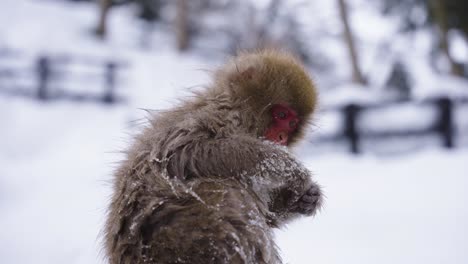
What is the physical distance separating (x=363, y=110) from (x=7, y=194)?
5.26m

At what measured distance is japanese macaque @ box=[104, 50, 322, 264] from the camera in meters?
1.90

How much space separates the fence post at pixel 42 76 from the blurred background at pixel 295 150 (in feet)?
0.11

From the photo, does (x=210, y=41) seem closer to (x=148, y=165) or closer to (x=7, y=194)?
(x=7, y=194)

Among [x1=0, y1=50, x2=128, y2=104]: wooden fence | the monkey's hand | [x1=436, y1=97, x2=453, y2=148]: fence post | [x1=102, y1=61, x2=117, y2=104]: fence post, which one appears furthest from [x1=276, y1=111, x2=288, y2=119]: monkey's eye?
[x1=102, y1=61, x2=117, y2=104]: fence post

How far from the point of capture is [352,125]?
8914 millimetres

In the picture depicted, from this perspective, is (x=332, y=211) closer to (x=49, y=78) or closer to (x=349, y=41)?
(x=49, y=78)

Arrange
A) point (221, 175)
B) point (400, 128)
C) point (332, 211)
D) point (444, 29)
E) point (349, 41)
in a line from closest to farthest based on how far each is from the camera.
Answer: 1. point (221, 175)
2. point (332, 211)
3. point (400, 128)
4. point (444, 29)
5. point (349, 41)

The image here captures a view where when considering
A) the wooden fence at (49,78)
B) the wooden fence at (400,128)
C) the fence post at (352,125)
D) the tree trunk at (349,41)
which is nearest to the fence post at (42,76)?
the wooden fence at (49,78)

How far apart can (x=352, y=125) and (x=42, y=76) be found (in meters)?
7.93

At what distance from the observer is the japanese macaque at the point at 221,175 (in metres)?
1.90

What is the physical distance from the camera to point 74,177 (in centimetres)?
730

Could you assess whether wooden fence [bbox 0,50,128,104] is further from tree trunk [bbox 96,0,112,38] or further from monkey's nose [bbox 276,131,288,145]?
monkey's nose [bbox 276,131,288,145]

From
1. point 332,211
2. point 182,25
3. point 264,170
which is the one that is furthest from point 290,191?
point 182,25

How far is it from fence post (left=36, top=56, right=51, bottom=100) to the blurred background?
0.11ft
